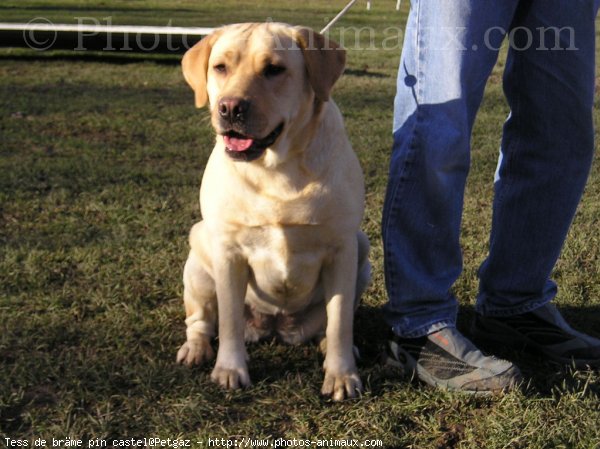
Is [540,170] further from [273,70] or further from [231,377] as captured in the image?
[231,377]

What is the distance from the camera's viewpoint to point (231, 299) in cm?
249

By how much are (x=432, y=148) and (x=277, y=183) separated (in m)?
0.47

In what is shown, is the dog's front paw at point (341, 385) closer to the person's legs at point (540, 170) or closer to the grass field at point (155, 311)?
the grass field at point (155, 311)

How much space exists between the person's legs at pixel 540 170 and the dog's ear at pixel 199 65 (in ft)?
3.16

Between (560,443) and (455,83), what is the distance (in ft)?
3.41

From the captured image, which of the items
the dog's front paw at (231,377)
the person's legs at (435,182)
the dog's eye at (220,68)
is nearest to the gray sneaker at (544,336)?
the person's legs at (435,182)

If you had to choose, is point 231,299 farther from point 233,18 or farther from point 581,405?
point 233,18

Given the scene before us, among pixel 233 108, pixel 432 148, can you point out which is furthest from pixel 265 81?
pixel 432 148

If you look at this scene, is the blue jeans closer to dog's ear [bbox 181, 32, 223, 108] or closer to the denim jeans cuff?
the denim jeans cuff

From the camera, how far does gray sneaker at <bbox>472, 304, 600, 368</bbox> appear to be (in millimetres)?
2592

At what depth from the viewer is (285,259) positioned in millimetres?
2422

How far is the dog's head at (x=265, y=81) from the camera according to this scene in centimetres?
224

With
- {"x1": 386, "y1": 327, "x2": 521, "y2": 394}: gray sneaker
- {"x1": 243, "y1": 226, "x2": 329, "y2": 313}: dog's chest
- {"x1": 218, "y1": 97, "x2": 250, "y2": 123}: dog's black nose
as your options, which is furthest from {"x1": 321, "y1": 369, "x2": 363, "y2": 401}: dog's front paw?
{"x1": 218, "y1": 97, "x2": 250, "y2": 123}: dog's black nose

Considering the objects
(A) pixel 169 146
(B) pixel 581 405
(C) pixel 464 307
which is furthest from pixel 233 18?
(B) pixel 581 405
